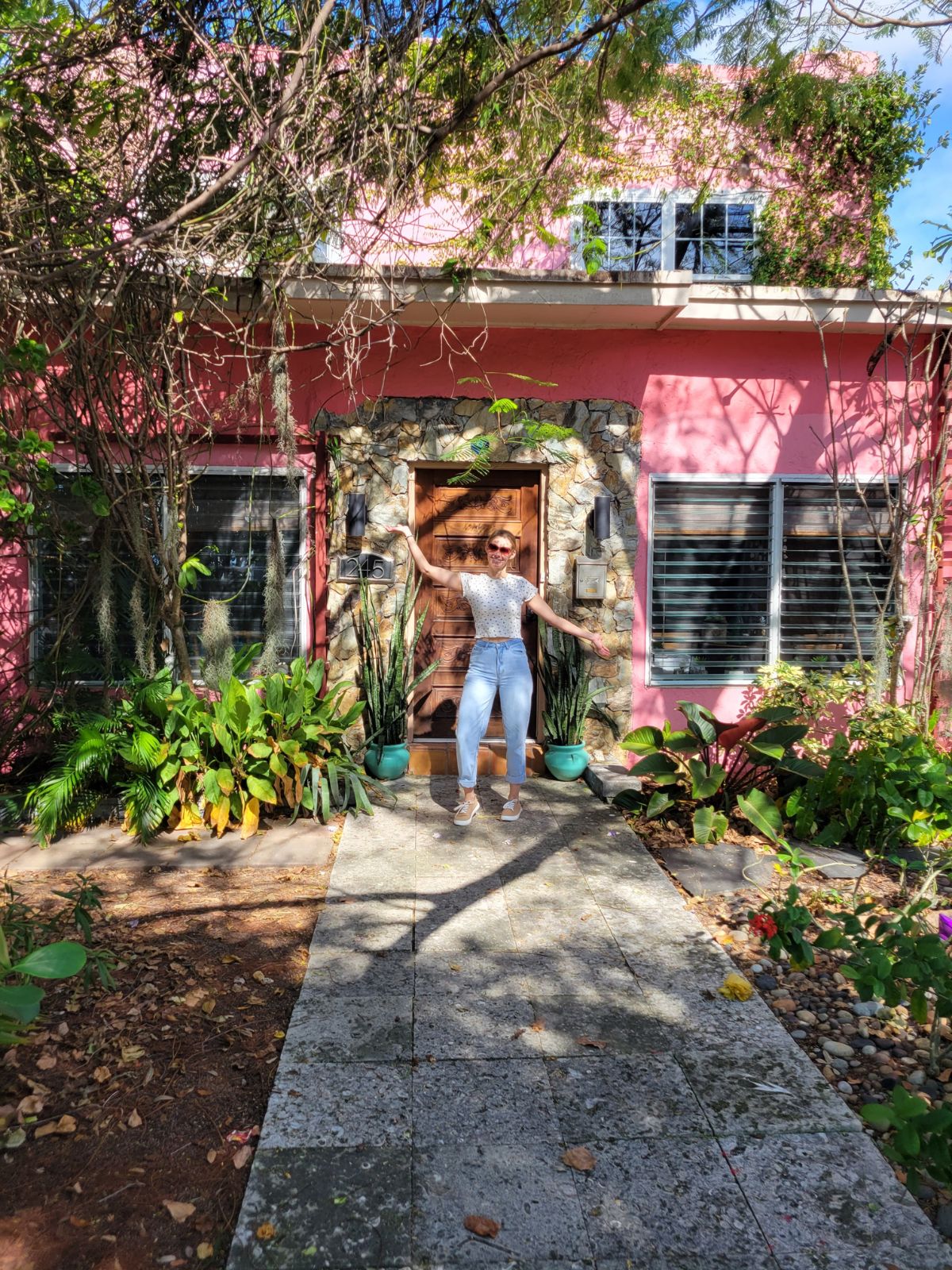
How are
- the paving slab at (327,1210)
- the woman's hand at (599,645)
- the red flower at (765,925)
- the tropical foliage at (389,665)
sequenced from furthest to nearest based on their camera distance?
the tropical foliage at (389,665), the woman's hand at (599,645), the red flower at (765,925), the paving slab at (327,1210)

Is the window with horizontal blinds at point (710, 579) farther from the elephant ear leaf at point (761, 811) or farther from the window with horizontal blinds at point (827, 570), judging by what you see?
the elephant ear leaf at point (761, 811)

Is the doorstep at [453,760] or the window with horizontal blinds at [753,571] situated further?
the window with horizontal blinds at [753,571]

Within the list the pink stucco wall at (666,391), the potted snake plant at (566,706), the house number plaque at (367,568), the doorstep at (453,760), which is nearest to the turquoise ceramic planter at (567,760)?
the potted snake plant at (566,706)

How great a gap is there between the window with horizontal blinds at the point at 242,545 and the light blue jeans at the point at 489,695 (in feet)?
5.85

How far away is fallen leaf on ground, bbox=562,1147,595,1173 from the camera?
7.60 ft

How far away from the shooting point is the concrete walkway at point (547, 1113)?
81.7 inches

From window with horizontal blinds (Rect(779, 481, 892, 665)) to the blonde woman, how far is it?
2.13 metres

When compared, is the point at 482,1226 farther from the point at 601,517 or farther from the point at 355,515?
the point at 601,517

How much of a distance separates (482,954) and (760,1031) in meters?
1.08

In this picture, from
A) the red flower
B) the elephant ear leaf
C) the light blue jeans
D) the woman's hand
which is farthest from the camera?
the woman's hand

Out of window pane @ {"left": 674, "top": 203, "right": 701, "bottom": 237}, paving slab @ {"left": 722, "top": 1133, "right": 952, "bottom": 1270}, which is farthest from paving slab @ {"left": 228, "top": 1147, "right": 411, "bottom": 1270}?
window pane @ {"left": 674, "top": 203, "right": 701, "bottom": 237}

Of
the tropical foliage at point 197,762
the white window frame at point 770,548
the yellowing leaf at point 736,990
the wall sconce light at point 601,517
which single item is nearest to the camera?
the yellowing leaf at point 736,990

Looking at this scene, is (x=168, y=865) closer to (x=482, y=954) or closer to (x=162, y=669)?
(x=162, y=669)

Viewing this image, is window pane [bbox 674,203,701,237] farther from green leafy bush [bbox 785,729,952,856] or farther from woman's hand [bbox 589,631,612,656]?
green leafy bush [bbox 785,729,952,856]
